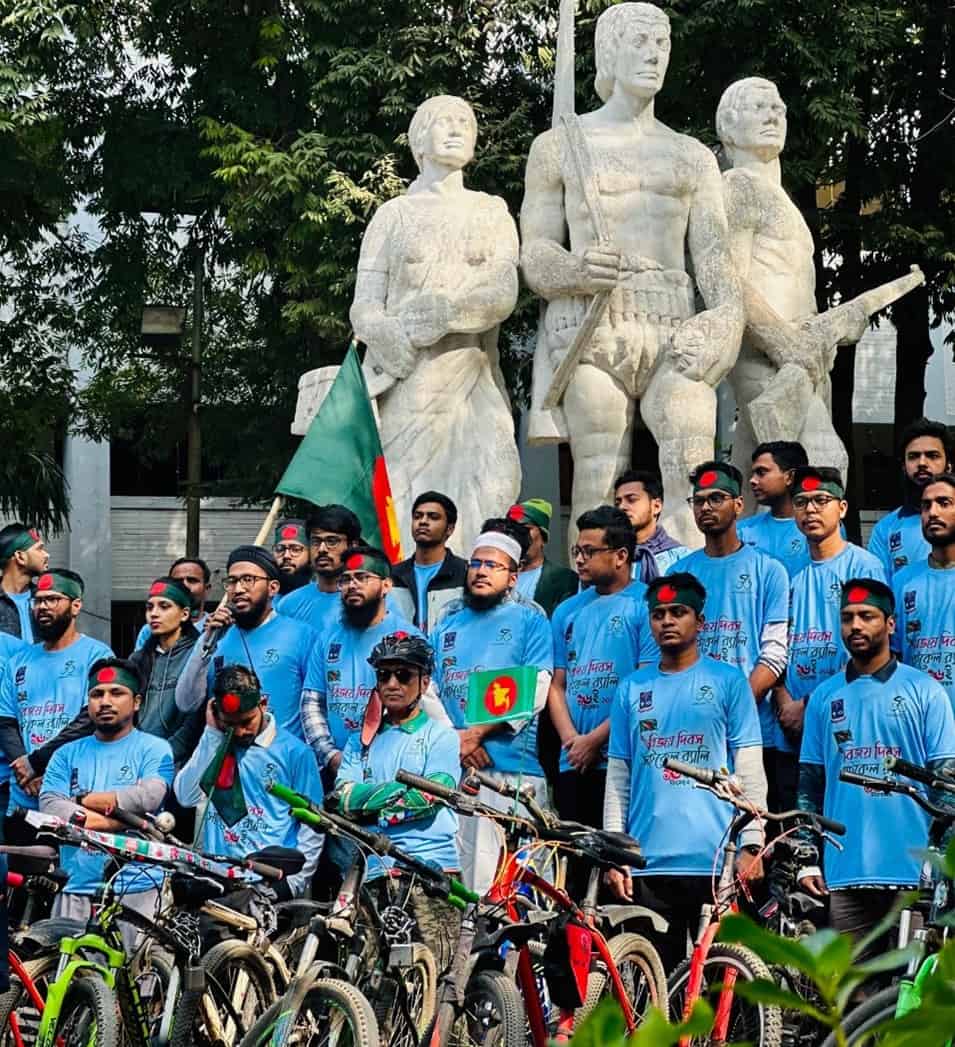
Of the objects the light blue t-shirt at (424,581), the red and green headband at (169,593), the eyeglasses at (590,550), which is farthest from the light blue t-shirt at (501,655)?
the red and green headband at (169,593)

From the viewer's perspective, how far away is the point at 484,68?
2064 cm

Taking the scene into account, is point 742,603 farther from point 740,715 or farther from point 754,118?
point 754,118

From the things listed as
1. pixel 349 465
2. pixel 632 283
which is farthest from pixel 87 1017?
pixel 632 283

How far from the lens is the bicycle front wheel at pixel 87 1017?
710 cm

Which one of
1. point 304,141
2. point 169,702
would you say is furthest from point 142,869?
point 304,141

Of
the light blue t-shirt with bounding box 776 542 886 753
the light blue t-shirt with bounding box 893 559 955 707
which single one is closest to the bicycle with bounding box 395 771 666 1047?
the light blue t-shirt with bounding box 893 559 955 707

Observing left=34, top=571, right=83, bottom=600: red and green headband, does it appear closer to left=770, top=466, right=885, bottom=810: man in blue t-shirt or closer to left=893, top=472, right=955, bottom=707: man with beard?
left=770, top=466, right=885, bottom=810: man in blue t-shirt

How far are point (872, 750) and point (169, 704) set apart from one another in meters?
3.45

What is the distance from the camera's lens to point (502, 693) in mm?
8219

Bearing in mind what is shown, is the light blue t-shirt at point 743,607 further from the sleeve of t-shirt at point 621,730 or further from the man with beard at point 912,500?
the sleeve of t-shirt at point 621,730

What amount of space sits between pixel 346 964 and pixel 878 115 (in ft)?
51.1

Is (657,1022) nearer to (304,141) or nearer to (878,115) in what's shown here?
(304,141)

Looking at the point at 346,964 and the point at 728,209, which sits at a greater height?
the point at 728,209

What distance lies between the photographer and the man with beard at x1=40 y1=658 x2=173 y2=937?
8.67 meters
